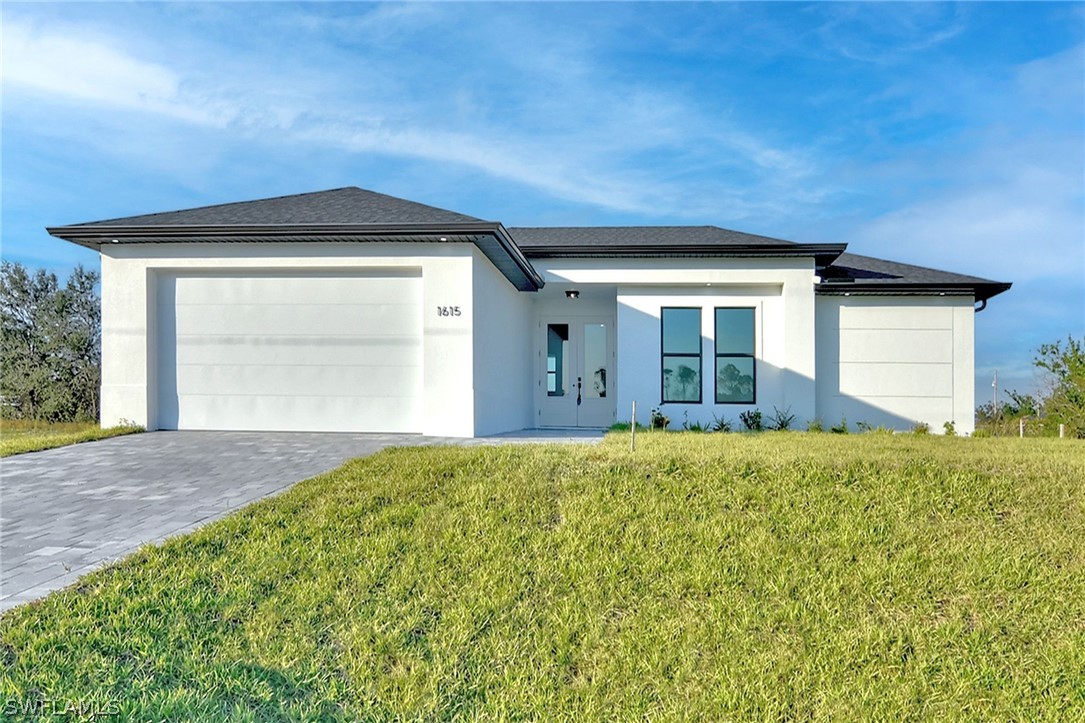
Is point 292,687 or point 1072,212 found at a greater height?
point 1072,212

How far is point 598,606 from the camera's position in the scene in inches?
153

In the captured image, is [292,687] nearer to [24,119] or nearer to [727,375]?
[24,119]

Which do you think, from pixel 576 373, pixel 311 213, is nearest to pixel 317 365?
pixel 311 213

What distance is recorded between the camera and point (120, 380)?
33.7 ft

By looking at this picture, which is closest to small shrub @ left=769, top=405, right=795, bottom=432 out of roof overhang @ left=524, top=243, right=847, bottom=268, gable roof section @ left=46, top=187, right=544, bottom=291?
roof overhang @ left=524, top=243, right=847, bottom=268

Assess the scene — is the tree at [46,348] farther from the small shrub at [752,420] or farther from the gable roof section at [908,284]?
the gable roof section at [908,284]

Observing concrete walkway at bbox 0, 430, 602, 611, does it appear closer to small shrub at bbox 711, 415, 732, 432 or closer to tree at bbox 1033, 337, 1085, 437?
small shrub at bbox 711, 415, 732, 432

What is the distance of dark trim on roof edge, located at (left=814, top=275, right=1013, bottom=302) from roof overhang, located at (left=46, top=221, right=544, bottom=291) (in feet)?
24.7

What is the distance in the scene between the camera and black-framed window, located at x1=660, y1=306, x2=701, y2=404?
42.8 feet

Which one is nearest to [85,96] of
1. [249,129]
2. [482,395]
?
[249,129]

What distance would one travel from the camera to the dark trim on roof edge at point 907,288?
42.9 feet

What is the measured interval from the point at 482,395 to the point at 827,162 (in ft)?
31.9

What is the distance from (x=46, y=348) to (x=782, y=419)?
2106cm

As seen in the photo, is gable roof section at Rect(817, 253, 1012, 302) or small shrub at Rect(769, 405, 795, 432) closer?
small shrub at Rect(769, 405, 795, 432)
